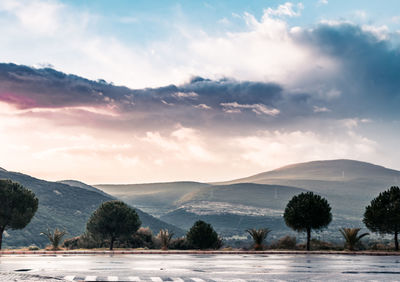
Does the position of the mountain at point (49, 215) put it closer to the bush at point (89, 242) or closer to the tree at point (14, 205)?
the bush at point (89, 242)

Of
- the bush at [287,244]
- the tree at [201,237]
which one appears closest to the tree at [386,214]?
the bush at [287,244]

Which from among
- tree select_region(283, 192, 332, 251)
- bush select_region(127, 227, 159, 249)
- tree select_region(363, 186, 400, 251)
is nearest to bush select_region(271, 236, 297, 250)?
tree select_region(283, 192, 332, 251)

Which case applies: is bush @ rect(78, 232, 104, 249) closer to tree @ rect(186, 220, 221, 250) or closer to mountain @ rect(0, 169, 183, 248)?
tree @ rect(186, 220, 221, 250)

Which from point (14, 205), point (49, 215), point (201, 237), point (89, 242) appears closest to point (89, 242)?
point (89, 242)

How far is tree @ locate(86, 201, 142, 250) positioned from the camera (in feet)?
178

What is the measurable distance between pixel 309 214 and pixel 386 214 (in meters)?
6.98

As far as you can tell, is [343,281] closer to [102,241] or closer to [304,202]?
[304,202]

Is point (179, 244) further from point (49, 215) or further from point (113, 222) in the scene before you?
point (49, 215)

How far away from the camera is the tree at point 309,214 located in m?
49.3

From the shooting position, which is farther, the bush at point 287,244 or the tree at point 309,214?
the tree at point 309,214

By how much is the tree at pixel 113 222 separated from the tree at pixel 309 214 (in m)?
16.6

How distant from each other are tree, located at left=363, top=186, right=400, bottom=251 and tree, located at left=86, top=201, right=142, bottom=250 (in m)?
24.1

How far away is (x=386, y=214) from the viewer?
156ft

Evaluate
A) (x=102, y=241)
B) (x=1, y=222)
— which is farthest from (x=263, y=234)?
(x=1, y=222)
